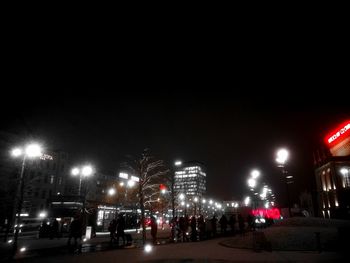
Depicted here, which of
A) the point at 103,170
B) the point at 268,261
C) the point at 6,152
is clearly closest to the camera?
the point at 268,261

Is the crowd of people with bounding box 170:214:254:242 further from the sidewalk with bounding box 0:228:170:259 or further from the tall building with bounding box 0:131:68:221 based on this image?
the tall building with bounding box 0:131:68:221

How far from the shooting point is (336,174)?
55000 millimetres

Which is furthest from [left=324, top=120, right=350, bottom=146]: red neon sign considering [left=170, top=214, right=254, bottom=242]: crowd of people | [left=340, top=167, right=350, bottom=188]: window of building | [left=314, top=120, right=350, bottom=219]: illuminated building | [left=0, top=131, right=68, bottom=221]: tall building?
[left=0, top=131, right=68, bottom=221]: tall building

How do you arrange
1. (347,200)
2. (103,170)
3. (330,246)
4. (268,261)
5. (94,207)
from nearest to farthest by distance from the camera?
(268,261) → (330,246) → (94,207) → (347,200) → (103,170)

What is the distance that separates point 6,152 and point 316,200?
7213cm

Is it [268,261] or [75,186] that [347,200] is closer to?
[268,261]

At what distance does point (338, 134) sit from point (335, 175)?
9.25m

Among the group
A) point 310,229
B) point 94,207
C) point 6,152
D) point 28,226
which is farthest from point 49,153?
point 310,229

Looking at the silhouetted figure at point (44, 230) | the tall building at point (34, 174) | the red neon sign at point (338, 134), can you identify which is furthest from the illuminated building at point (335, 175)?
the tall building at point (34, 174)

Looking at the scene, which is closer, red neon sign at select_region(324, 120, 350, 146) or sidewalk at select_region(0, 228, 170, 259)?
sidewalk at select_region(0, 228, 170, 259)

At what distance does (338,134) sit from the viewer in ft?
195

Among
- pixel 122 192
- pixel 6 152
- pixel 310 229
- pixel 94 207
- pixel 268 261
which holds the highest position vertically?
pixel 6 152

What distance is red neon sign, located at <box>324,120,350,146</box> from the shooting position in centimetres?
5599

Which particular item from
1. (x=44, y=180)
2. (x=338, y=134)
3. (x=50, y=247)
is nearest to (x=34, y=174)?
(x=44, y=180)
